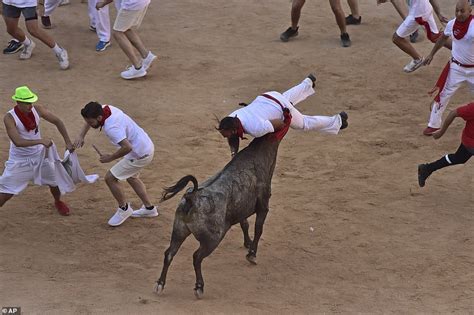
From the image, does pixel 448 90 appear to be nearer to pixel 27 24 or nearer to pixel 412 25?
pixel 412 25

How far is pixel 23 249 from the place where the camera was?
1002 cm

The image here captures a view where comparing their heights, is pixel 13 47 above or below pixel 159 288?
below

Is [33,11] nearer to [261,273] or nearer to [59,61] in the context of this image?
[59,61]

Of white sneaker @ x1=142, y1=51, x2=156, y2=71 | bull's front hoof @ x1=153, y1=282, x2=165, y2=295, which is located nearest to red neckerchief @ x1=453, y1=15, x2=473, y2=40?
white sneaker @ x1=142, y1=51, x2=156, y2=71

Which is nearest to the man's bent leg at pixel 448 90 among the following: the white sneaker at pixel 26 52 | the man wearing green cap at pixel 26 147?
the man wearing green cap at pixel 26 147

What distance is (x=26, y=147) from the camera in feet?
33.8

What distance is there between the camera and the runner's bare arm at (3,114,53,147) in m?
10.1

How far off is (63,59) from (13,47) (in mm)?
1340

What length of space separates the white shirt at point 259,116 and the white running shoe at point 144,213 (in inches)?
82.0

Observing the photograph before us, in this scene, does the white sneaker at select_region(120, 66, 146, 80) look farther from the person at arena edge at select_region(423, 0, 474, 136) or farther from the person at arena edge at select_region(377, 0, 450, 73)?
the person at arena edge at select_region(423, 0, 474, 136)

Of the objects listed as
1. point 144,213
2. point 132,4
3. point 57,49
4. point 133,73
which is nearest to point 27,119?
point 144,213

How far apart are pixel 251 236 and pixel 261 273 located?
996 millimetres

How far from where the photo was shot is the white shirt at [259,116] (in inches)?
366

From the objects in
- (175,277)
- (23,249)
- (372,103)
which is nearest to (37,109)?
(23,249)
